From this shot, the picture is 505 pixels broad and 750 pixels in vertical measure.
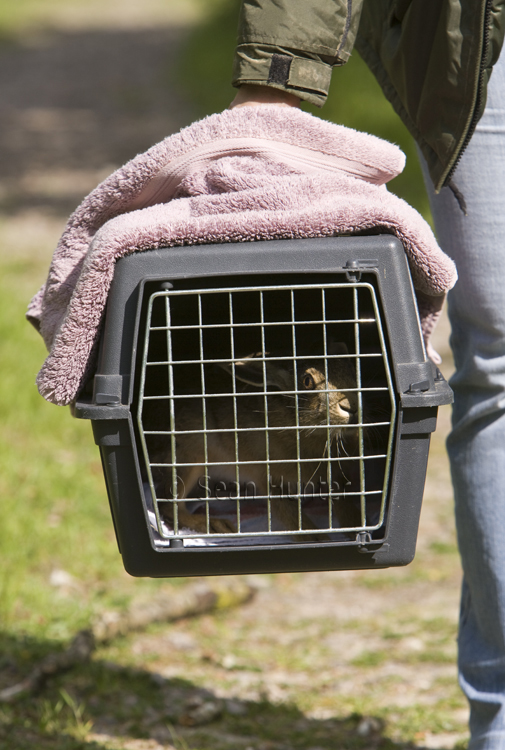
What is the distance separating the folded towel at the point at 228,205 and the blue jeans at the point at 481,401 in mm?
236

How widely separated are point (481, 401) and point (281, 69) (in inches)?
34.8

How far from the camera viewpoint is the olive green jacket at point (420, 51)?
1.62 m

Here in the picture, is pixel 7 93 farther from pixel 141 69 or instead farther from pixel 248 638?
pixel 248 638

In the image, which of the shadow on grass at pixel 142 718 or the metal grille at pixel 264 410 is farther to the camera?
the shadow on grass at pixel 142 718

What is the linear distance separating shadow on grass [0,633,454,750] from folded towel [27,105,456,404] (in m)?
1.32

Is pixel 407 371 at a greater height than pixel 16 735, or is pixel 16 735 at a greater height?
pixel 407 371

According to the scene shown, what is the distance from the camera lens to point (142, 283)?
151cm

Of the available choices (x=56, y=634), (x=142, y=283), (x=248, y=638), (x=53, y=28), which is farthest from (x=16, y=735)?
(x=53, y=28)

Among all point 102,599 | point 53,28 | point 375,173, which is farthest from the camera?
point 53,28

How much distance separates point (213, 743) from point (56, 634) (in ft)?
2.47

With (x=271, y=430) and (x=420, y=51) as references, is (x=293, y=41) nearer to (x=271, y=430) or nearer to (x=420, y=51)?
(x=420, y=51)

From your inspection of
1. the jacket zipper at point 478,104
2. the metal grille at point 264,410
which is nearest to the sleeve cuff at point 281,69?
the jacket zipper at point 478,104

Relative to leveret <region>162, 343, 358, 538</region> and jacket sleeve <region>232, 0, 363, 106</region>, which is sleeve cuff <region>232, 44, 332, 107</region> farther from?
leveret <region>162, 343, 358, 538</region>

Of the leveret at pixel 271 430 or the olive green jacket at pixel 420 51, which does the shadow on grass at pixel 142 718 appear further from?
the olive green jacket at pixel 420 51
